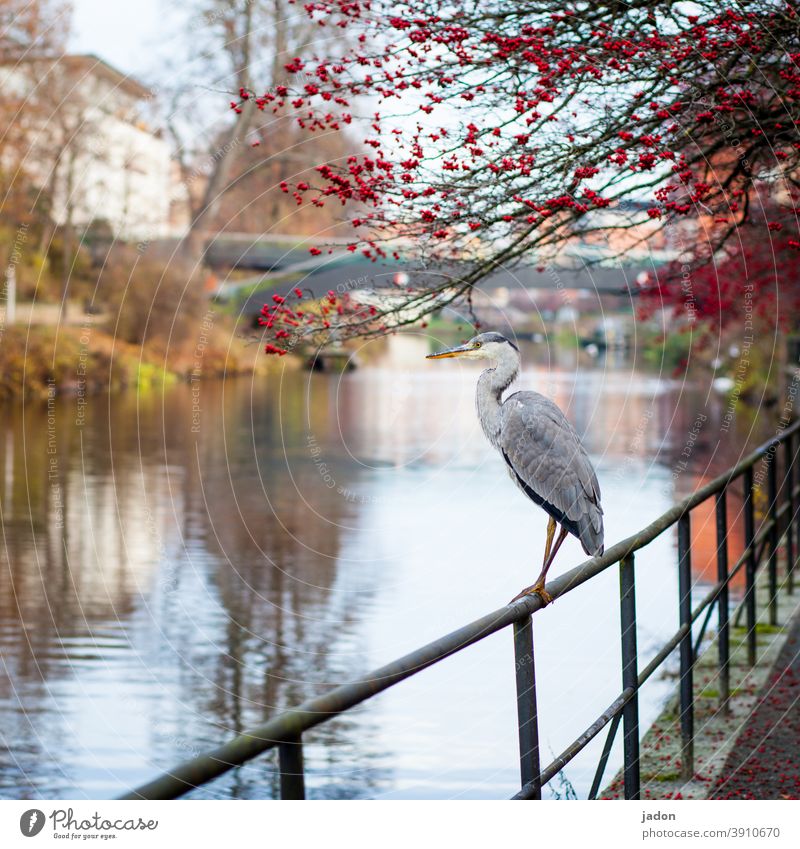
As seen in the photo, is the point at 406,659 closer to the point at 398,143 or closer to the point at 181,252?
the point at 398,143

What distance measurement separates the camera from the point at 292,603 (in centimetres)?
1053

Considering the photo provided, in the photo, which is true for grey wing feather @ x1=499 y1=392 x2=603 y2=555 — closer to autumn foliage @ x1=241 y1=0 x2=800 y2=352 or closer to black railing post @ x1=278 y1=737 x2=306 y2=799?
autumn foliage @ x1=241 y1=0 x2=800 y2=352

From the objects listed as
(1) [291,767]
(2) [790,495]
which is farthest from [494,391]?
(2) [790,495]

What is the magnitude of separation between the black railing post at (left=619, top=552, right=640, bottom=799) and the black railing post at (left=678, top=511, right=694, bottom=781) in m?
0.60

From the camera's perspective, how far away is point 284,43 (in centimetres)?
2323

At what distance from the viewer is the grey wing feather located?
449 centimetres

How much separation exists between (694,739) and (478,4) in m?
3.25

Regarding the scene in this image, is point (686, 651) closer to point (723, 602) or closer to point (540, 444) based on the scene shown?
point (723, 602)

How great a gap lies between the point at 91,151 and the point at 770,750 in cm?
3129

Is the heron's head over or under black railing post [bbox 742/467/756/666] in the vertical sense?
over

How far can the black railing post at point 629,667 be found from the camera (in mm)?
4273

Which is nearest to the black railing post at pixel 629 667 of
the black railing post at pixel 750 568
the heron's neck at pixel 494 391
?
the heron's neck at pixel 494 391

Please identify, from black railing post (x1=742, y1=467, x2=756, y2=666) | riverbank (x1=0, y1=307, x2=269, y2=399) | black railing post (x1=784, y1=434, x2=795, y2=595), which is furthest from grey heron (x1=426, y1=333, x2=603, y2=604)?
riverbank (x1=0, y1=307, x2=269, y2=399)
